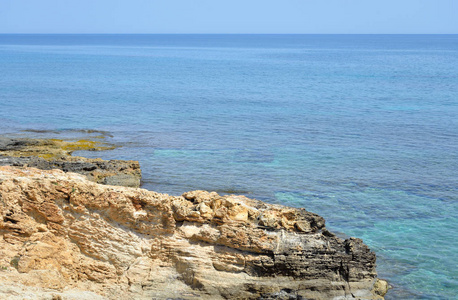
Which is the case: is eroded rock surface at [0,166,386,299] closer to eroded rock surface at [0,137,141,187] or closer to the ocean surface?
the ocean surface

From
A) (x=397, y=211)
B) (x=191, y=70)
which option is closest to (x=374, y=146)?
(x=397, y=211)

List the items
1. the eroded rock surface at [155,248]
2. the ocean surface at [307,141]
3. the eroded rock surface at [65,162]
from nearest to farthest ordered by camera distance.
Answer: the eroded rock surface at [155,248] → the ocean surface at [307,141] → the eroded rock surface at [65,162]

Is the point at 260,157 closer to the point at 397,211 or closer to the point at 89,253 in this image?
the point at 397,211

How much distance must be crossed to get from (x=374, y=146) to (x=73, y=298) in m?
27.5

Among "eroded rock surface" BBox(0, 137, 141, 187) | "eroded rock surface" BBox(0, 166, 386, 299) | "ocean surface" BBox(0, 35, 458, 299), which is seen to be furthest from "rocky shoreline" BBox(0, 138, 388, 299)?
"eroded rock surface" BBox(0, 137, 141, 187)

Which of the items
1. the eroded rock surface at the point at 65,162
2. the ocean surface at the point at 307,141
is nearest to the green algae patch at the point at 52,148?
the eroded rock surface at the point at 65,162

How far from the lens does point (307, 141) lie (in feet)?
124

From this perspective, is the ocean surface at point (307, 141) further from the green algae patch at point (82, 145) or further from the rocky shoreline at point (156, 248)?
the rocky shoreline at point (156, 248)

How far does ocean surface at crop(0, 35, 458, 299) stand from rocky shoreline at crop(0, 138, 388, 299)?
434cm

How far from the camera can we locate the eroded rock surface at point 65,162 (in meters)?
24.8

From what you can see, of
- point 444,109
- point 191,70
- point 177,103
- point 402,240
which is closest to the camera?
point 402,240

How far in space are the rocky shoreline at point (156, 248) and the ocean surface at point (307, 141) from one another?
4.34 m

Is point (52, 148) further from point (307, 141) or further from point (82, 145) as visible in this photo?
point (307, 141)

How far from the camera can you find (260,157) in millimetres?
33438
